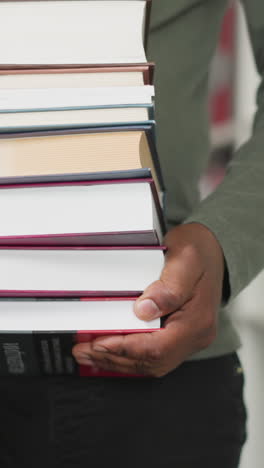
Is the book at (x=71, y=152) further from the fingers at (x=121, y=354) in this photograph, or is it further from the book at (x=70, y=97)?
the fingers at (x=121, y=354)

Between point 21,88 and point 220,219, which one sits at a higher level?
point 21,88

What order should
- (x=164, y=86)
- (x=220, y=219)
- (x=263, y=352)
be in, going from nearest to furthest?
(x=220, y=219), (x=164, y=86), (x=263, y=352)

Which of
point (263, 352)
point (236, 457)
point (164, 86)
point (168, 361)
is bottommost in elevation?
point (263, 352)

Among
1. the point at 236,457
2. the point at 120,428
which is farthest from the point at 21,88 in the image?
the point at 236,457

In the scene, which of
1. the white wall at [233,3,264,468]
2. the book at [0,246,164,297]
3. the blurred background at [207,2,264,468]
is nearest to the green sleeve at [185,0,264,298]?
the book at [0,246,164,297]

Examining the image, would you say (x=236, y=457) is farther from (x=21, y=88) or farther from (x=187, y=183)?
(x=21, y=88)

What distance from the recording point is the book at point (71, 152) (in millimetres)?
447

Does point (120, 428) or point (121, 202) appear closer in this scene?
point (121, 202)

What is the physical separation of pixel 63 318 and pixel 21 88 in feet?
0.61

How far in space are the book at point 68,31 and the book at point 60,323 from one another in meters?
0.19

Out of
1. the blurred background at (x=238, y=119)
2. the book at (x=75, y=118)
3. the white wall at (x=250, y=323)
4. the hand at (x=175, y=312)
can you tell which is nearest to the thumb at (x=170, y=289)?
the hand at (x=175, y=312)

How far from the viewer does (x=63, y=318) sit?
19.9 inches

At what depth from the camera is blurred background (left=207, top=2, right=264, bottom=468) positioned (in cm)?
192

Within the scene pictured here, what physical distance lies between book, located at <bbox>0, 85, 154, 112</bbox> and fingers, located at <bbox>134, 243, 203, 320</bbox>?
0.14 m
